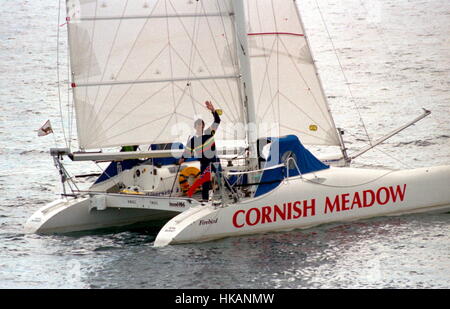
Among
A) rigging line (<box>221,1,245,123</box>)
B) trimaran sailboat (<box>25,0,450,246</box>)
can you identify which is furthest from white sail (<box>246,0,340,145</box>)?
rigging line (<box>221,1,245,123</box>)

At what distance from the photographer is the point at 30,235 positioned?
23766 mm

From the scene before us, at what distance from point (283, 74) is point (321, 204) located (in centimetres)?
340

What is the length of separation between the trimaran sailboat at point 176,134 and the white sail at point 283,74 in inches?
17.3

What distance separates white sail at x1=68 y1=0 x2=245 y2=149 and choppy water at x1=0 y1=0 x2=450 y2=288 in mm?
2148

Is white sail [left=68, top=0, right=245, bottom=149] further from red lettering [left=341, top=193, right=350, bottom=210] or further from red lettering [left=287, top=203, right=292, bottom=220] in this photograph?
red lettering [left=341, top=193, right=350, bottom=210]

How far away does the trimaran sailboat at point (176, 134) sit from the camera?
23609 millimetres

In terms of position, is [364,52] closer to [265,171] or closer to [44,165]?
[44,165]

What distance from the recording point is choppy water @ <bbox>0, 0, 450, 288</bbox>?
20797mm

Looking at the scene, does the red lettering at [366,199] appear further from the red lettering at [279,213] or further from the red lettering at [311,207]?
the red lettering at [279,213]

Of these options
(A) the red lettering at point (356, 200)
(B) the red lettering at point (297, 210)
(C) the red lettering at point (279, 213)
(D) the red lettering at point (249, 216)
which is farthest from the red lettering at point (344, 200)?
(D) the red lettering at point (249, 216)

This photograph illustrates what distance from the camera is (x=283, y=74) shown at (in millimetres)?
25688

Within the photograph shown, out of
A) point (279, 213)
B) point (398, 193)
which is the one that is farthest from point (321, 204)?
point (398, 193)
